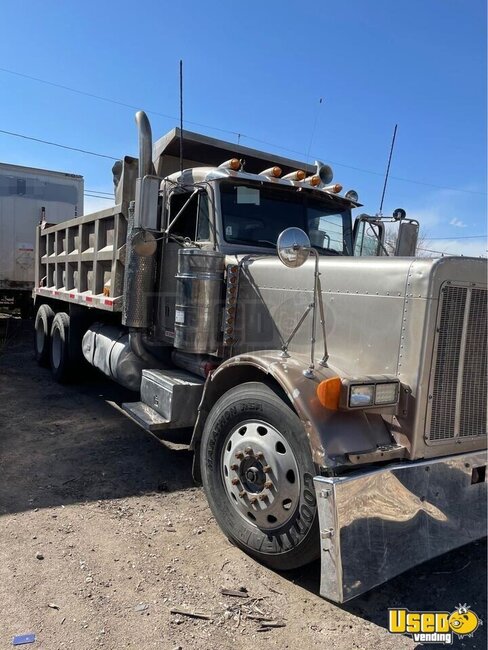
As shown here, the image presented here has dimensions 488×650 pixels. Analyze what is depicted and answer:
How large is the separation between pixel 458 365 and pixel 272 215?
225cm

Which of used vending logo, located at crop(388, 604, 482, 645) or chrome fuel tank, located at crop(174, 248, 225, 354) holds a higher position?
chrome fuel tank, located at crop(174, 248, 225, 354)

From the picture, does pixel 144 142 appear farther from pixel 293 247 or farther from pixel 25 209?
pixel 25 209

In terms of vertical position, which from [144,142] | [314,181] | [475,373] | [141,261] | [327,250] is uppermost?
[144,142]

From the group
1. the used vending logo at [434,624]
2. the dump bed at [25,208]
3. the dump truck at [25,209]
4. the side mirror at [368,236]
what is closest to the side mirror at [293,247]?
the used vending logo at [434,624]

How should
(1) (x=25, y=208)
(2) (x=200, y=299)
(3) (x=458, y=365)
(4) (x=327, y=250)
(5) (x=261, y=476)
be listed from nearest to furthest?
1. (3) (x=458, y=365)
2. (5) (x=261, y=476)
3. (2) (x=200, y=299)
4. (4) (x=327, y=250)
5. (1) (x=25, y=208)

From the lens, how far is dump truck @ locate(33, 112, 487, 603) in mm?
2707

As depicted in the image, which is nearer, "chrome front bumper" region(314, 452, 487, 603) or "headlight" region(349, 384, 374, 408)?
"chrome front bumper" region(314, 452, 487, 603)

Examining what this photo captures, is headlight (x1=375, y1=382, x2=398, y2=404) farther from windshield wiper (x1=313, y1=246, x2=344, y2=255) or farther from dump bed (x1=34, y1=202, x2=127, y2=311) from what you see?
dump bed (x1=34, y1=202, x2=127, y2=311)

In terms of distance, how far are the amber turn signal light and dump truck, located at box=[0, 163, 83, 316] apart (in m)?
10.5

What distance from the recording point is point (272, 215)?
14.9ft

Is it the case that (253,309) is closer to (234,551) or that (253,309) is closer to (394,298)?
(394,298)

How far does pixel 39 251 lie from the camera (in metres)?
9.16

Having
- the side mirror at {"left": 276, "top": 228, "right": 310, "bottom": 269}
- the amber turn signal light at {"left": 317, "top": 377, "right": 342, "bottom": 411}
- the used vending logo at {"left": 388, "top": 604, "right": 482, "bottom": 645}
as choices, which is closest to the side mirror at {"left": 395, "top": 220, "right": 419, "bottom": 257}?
the side mirror at {"left": 276, "top": 228, "right": 310, "bottom": 269}

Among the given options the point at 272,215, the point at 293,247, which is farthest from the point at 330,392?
the point at 272,215
